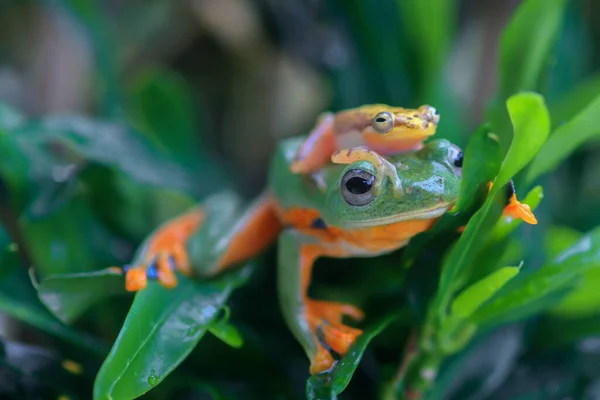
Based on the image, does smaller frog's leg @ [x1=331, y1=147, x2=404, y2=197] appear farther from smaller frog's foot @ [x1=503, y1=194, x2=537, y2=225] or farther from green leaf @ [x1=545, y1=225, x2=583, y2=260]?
green leaf @ [x1=545, y1=225, x2=583, y2=260]

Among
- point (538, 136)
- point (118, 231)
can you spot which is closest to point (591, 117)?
point (538, 136)

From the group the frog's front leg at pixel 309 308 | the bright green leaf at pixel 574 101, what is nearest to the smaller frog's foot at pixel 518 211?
the frog's front leg at pixel 309 308

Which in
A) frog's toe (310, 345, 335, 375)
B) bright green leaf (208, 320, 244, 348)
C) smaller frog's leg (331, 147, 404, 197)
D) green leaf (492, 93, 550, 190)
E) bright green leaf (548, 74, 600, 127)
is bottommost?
frog's toe (310, 345, 335, 375)

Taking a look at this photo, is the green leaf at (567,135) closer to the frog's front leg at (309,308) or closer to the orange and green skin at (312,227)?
the orange and green skin at (312,227)

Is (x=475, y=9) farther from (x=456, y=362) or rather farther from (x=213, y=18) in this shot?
(x=456, y=362)

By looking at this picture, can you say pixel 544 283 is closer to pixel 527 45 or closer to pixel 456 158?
pixel 456 158

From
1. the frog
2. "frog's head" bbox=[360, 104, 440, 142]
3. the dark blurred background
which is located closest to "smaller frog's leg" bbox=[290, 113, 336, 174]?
the frog
